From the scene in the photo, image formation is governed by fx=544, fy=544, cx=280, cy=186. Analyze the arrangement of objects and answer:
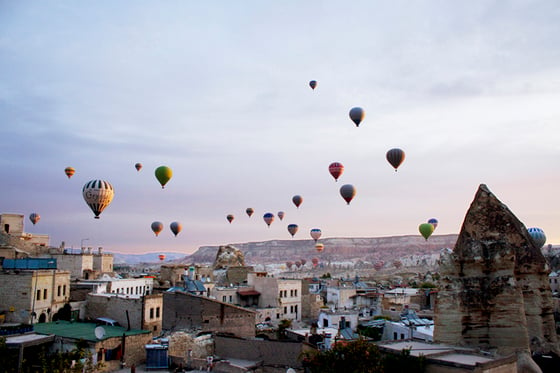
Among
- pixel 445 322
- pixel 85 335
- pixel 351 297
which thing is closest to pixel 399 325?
pixel 445 322

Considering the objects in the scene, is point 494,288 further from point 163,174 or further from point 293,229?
point 293,229

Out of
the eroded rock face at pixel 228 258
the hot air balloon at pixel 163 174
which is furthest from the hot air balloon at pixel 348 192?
the eroded rock face at pixel 228 258

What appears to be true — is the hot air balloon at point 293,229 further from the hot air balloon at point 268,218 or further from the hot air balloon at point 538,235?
the hot air balloon at point 538,235

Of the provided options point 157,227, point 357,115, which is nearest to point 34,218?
point 157,227

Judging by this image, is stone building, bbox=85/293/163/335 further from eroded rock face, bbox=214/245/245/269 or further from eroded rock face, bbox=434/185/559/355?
eroded rock face, bbox=214/245/245/269

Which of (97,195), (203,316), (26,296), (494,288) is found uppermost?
(97,195)

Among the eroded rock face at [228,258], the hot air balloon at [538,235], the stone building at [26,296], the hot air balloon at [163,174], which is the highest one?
the hot air balloon at [163,174]

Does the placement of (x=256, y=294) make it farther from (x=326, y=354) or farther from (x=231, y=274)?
(x=326, y=354)
